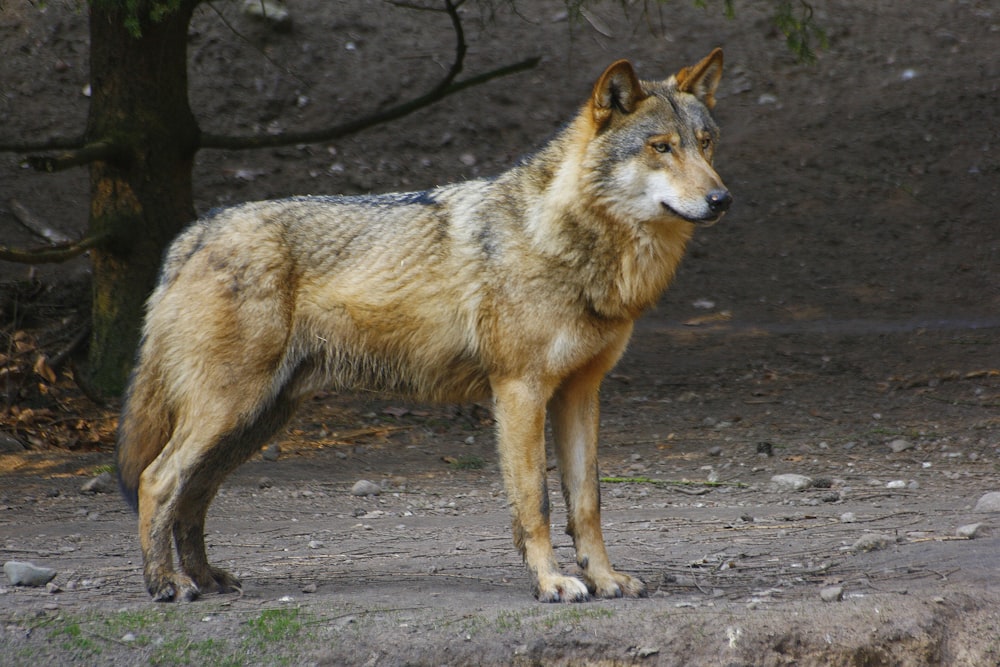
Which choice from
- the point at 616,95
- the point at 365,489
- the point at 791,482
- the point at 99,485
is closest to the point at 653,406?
the point at 791,482

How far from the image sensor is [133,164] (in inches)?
359

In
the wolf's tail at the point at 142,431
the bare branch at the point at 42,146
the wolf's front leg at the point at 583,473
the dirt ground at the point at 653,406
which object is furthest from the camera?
the bare branch at the point at 42,146

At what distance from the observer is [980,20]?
17281 millimetres

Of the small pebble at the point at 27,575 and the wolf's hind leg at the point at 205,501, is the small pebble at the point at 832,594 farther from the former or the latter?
the small pebble at the point at 27,575

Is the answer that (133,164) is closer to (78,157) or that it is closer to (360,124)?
(78,157)

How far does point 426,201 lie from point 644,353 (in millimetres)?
6044

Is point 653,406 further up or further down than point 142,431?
further down

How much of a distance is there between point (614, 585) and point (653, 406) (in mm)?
5184

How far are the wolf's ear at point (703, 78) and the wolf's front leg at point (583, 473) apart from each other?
1471mm

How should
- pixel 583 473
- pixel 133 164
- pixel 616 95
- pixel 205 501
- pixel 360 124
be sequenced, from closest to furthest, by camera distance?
pixel 616 95 < pixel 583 473 < pixel 205 501 < pixel 133 164 < pixel 360 124

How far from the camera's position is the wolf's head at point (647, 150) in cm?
504

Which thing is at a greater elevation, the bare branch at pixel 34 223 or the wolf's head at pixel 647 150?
the wolf's head at pixel 647 150

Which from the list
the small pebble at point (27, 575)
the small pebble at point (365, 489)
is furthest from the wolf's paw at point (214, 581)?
the small pebble at point (365, 489)

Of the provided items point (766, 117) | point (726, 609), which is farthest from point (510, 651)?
point (766, 117)
